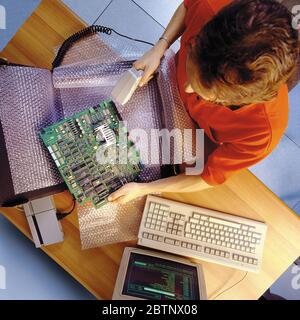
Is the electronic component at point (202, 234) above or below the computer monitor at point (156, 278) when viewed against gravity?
above

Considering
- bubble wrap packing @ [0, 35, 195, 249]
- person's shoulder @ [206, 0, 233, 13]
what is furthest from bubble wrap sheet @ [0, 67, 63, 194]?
person's shoulder @ [206, 0, 233, 13]

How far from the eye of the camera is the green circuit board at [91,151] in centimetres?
100

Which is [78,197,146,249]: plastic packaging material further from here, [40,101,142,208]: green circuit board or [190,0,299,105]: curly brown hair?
[190,0,299,105]: curly brown hair

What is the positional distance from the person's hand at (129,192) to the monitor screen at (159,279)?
0.18 metres

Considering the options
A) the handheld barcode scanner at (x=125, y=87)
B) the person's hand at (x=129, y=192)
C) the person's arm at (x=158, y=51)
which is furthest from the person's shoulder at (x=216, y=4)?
the person's hand at (x=129, y=192)

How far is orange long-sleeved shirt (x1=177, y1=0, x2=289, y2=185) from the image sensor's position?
0.91m

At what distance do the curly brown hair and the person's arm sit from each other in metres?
0.40

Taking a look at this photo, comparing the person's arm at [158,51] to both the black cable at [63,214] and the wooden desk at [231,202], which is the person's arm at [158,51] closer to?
the wooden desk at [231,202]

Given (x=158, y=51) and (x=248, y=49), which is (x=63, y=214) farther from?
(x=248, y=49)

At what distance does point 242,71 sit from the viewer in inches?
26.4

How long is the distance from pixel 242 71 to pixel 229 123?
1.11 feet
